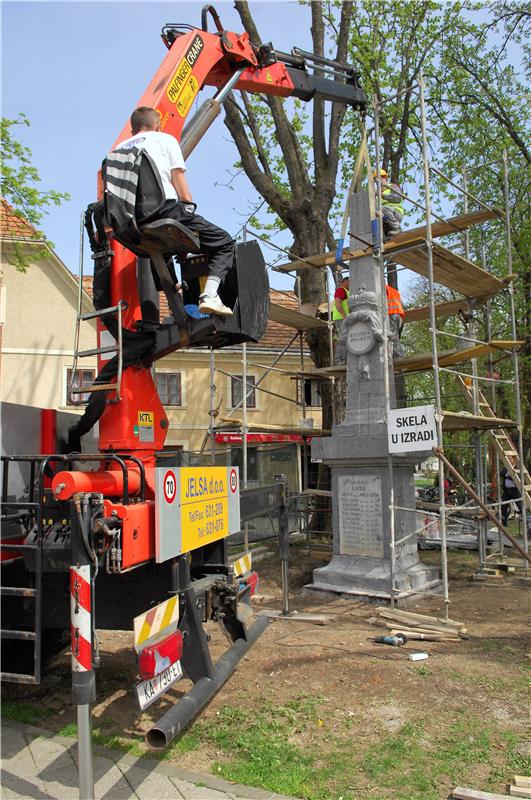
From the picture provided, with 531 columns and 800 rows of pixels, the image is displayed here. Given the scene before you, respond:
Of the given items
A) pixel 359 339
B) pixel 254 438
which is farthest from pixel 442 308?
pixel 254 438

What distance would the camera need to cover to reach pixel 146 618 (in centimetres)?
364

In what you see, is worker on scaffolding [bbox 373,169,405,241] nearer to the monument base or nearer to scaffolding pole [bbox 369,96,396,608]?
scaffolding pole [bbox 369,96,396,608]

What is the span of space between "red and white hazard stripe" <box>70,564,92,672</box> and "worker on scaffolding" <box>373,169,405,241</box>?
7043 millimetres

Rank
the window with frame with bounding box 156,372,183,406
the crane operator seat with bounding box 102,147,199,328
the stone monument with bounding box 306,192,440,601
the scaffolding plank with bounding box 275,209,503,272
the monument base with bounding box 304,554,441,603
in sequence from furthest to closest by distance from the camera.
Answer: the window with frame with bounding box 156,372,183,406
the scaffolding plank with bounding box 275,209,503,272
the stone monument with bounding box 306,192,440,601
the monument base with bounding box 304,554,441,603
the crane operator seat with bounding box 102,147,199,328

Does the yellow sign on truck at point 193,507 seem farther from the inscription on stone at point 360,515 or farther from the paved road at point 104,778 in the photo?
the inscription on stone at point 360,515

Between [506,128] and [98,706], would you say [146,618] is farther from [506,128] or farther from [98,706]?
[506,128]

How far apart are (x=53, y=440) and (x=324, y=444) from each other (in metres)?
4.60

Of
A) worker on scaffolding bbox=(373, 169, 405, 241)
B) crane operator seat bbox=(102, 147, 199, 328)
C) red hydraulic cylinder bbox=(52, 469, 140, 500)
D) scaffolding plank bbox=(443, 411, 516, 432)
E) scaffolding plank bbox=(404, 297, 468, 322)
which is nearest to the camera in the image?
red hydraulic cylinder bbox=(52, 469, 140, 500)

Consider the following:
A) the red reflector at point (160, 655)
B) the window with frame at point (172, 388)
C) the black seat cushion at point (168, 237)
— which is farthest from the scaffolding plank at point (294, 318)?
the window with frame at point (172, 388)

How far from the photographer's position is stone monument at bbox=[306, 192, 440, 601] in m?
8.26

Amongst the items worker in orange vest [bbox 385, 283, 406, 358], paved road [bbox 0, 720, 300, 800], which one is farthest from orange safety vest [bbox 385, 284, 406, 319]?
paved road [bbox 0, 720, 300, 800]

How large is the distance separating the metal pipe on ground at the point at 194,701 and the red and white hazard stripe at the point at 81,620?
0.54 m

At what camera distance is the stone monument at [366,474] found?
8.26 m

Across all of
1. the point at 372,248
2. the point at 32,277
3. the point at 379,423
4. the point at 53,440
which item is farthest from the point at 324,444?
the point at 32,277
